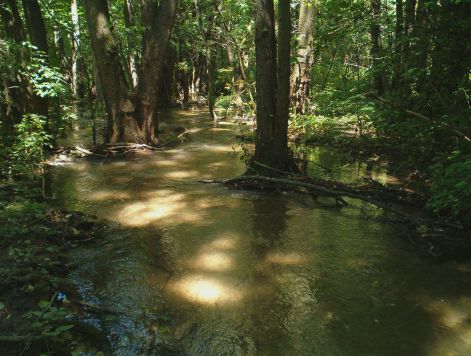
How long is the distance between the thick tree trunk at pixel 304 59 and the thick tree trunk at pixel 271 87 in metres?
5.75

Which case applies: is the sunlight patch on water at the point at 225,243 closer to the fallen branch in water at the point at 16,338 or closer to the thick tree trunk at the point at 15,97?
the fallen branch in water at the point at 16,338

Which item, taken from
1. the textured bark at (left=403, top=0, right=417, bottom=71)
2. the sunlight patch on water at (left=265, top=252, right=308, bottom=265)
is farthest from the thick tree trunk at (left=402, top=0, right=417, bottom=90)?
the sunlight patch on water at (left=265, top=252, right=308, bottom=265)

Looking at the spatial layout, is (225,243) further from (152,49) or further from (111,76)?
(152,49)

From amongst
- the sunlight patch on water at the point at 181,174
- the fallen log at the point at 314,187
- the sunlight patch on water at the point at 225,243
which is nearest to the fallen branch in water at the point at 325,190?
the fallen log at the point at 314,187

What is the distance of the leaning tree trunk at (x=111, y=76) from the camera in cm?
1112

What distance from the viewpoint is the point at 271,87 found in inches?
319

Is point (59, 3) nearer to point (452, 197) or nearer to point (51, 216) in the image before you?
point (51, 216)

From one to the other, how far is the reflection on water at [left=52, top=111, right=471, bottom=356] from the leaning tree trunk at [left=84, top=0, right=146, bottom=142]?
15.0 ft

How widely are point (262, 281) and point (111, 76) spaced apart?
8666 millimetres

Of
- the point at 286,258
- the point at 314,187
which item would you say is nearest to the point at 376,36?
the point at 314,187

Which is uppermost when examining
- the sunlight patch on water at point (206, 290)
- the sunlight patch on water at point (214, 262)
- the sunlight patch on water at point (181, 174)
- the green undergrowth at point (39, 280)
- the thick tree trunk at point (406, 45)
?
the thick tree trunk at point (406, 45)

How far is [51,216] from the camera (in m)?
5.62

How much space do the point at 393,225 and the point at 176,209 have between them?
3334 mm

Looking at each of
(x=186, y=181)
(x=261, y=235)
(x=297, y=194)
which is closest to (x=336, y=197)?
(x=297, y=194)
